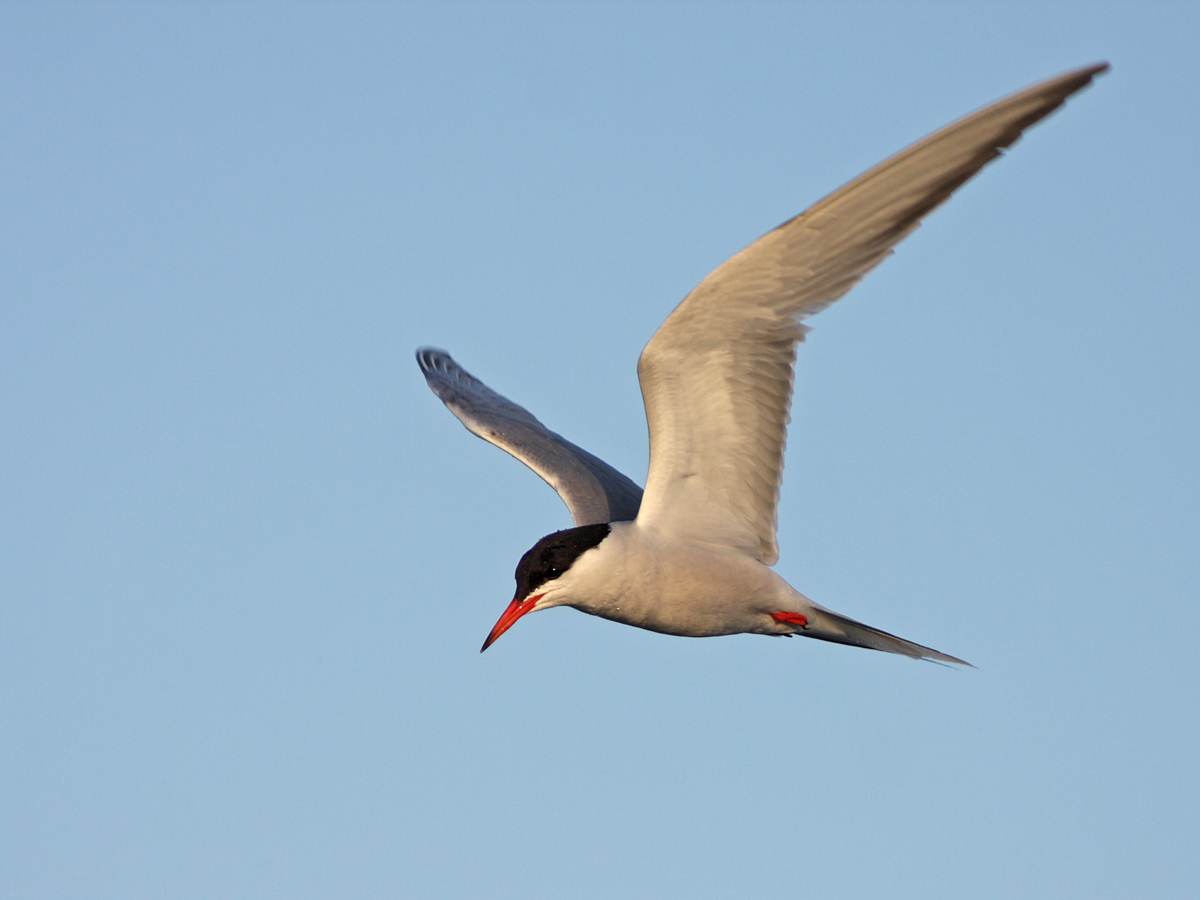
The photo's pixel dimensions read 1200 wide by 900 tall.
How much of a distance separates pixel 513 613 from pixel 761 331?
218cm

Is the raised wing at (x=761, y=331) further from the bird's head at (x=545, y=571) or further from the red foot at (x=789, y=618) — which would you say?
the bird's head at (x=545, y=571)

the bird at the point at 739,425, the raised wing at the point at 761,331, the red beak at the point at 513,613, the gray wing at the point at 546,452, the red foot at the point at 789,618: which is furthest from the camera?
the gray wing at the point at 546,452

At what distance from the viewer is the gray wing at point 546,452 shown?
917cm

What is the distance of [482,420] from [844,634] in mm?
4136

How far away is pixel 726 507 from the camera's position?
785 cm

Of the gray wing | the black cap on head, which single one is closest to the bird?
the black cap on head

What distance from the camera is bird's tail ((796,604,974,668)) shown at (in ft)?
26.5

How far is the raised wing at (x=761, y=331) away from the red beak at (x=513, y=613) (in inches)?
38.8

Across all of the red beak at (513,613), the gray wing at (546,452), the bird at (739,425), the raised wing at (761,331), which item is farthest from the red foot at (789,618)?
the red beak at (513,613)

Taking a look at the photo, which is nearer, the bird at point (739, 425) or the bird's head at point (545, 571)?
the bird at point (739, 425)

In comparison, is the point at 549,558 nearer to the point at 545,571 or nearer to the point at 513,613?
the point at 545,571

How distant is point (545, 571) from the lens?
7027mm

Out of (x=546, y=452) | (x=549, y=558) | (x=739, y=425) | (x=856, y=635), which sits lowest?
(x=856, y=635)

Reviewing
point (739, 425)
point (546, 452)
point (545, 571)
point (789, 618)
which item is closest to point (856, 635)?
point (789, 618)
